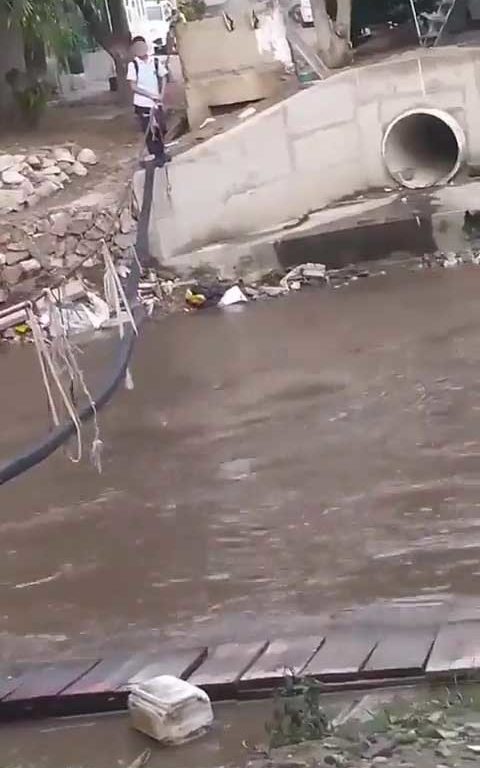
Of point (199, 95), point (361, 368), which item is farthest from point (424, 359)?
point (199, 95)

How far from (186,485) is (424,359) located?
264 centimetres

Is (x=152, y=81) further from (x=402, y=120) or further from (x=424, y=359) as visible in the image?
(x=424, y=359)

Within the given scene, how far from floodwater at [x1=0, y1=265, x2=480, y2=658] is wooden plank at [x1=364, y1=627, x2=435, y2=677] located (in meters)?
0.82

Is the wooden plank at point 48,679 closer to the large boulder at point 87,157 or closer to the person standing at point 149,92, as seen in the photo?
the person standing at point 149,92

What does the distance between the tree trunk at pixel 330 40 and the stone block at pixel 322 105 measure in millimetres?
1926

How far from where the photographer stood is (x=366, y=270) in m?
12.8

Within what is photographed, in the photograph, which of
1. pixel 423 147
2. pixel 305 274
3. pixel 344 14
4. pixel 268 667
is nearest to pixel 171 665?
pixel 268 667

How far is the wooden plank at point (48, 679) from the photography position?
395 cm

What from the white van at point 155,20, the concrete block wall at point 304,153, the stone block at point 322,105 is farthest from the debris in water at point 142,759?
the white van at point 155,20

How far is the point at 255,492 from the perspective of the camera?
6684 mm

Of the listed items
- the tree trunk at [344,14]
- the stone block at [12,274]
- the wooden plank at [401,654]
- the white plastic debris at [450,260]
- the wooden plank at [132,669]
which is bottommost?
the white plastic debris at [450,260]

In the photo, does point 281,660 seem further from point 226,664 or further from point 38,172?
point 38,172

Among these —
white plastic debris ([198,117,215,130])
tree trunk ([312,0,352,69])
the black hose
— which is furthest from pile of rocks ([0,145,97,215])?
tree trunk ([312,0,352,69])

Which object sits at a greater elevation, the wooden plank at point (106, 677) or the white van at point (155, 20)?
the white van at point (155, 20)
